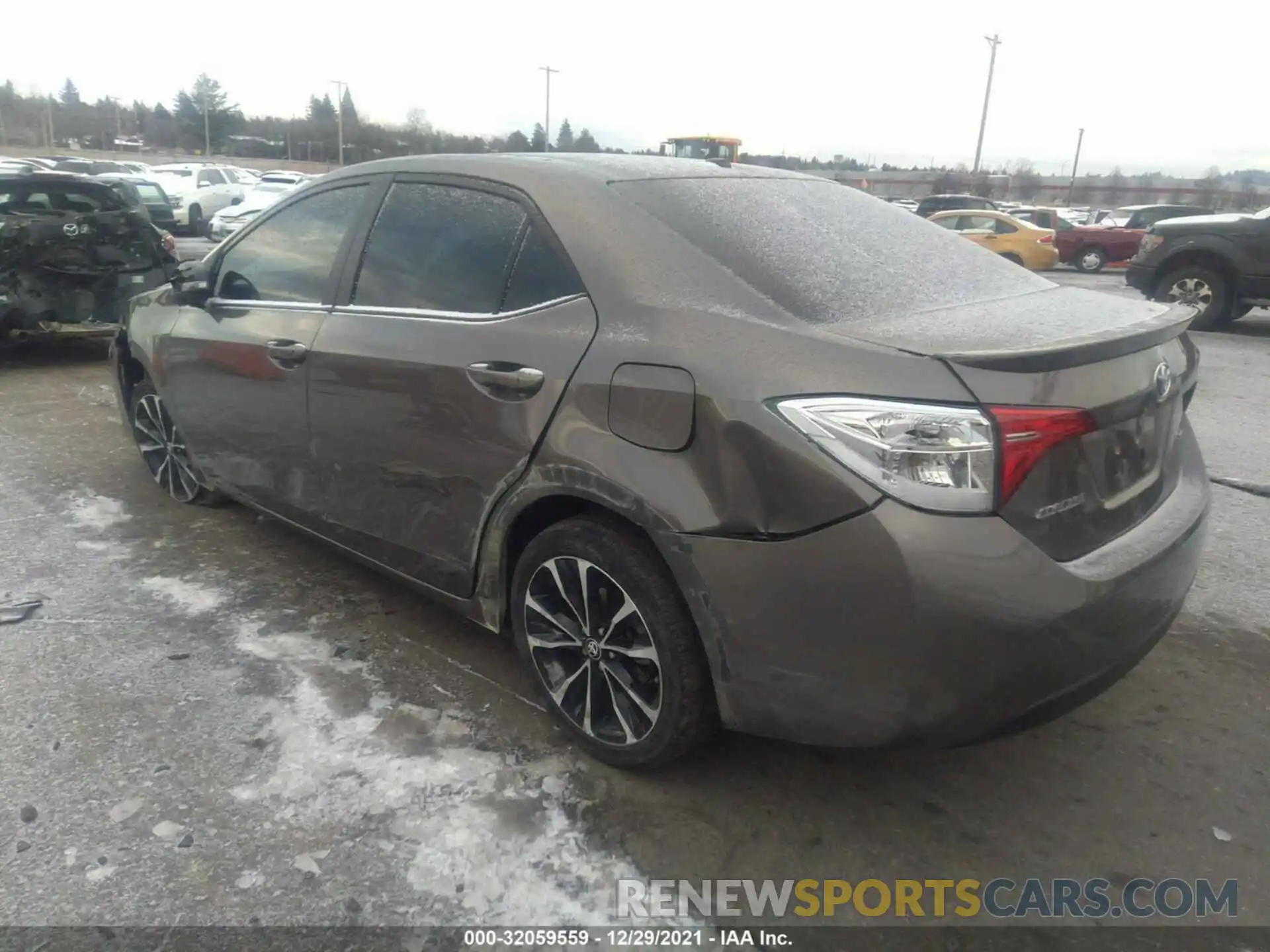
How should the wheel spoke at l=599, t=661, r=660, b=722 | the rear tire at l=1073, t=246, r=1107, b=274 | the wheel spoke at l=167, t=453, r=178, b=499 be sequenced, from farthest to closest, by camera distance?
the rear tire at l=1073, t=246, r=1107, b=274 < the wheel spoke at l=167, t=453, r=178, b=499 < the wheel spoke at l=599, t=661, r=660, b=722

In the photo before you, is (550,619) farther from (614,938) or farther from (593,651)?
(614,938)

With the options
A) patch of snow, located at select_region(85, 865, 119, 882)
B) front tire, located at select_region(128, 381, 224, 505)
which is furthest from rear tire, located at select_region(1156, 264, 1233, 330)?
patch of snow, located at select_region(85, 865, 119, 882)

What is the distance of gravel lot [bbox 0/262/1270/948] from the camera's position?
7.35 feet

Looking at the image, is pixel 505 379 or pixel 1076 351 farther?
pixel 505 379

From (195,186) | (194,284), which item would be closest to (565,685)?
(194,284)

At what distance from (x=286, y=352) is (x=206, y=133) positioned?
3225 inches

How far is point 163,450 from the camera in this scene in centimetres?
471

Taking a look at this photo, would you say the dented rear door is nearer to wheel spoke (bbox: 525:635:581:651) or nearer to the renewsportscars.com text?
wheel spoke (bbox: 525:635:581:651)

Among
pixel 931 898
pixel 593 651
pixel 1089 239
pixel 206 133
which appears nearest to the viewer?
pixel 931 898

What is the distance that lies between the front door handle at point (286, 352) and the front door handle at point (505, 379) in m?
0.94

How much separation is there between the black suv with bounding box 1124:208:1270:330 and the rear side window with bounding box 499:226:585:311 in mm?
10780

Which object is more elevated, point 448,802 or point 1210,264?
point 1210,264

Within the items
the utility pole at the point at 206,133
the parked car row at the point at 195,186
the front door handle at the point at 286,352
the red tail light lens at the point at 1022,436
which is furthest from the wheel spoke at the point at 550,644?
the utility pole at the point at 206,133

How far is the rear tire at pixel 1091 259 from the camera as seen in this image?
866 inches
